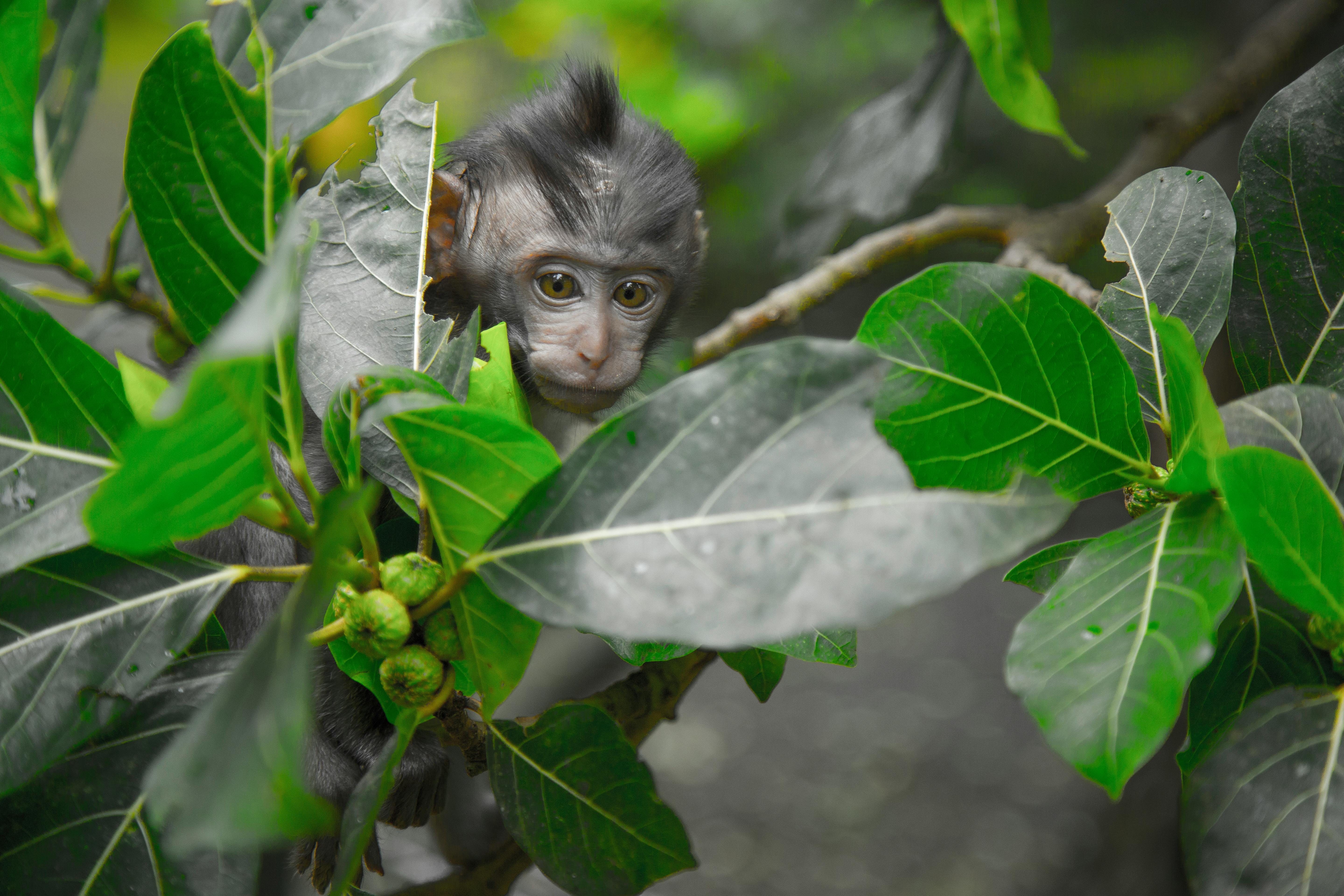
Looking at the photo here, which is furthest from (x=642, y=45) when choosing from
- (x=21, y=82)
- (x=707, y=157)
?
(x=21, y=82)

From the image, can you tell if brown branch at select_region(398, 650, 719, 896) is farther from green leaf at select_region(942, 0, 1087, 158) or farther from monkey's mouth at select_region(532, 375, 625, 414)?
green leaf at select_region(942, 0, 1087, 158)

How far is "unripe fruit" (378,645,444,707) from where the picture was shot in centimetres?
57

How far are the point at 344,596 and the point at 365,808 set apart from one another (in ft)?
0.42

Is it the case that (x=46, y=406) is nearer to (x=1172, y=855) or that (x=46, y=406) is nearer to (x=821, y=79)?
(x=1172, y=855)

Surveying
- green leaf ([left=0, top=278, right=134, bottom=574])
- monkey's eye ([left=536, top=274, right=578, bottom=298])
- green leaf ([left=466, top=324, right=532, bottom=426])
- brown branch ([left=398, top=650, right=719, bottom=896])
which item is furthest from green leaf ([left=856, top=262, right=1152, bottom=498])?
monkey's eye ([left=536, top=274, right=578, bottom=298])

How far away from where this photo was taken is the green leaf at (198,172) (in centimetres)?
52

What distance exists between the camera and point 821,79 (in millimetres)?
3141

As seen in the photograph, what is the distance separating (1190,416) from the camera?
0.57 meters

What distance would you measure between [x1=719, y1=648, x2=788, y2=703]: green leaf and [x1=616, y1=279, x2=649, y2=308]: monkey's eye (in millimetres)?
843

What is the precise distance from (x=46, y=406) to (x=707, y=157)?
2.56 meters

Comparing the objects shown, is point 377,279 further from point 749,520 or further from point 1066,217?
point 1066,217

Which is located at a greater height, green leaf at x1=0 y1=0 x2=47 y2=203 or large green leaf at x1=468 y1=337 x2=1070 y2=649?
green leaf at x1=0 y1=0 x2=47 y2=203

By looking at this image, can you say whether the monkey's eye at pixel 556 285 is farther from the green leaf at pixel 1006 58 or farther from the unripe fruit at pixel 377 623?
the unripe fruit at pixel 377 623

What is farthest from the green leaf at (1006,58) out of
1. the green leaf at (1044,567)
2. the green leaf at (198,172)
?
the green leaf at (198,172)
